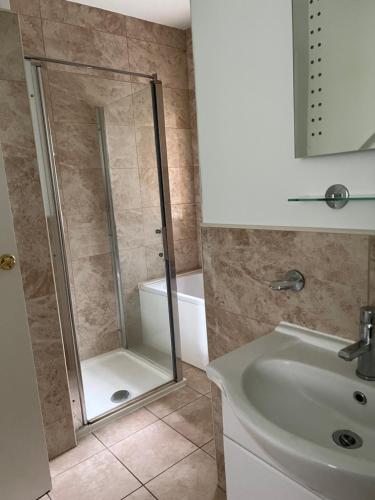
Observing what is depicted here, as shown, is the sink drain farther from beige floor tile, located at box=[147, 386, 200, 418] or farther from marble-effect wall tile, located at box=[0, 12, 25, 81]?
marble-effect wall tile, located at box=[0, 12, 25, 81]

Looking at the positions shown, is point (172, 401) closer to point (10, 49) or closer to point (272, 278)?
point (272, 278)

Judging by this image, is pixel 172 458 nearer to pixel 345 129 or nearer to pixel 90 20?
pixel 345 129

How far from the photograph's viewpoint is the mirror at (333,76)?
87 cm

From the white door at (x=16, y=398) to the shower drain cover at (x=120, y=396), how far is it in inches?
25.7

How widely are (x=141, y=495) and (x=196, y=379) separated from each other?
98 centimetres

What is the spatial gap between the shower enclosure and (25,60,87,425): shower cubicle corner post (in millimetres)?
109

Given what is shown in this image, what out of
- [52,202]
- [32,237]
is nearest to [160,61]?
[52,202]

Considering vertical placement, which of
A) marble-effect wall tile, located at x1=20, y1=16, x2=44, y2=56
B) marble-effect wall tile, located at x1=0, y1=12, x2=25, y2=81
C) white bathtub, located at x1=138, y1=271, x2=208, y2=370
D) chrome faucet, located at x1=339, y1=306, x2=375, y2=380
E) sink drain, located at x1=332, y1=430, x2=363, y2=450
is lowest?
white bathtub, located at x1=138, y1=271, x2=208, y2=370

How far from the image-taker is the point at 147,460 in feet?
5.87

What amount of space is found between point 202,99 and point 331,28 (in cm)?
51

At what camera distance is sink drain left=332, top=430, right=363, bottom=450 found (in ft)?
2.70

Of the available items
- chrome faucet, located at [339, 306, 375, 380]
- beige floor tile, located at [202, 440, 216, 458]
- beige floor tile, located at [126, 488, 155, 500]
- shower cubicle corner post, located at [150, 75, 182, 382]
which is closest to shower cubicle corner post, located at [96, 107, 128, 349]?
shower cubicle corner post, located at [150, 75, 182, 382]

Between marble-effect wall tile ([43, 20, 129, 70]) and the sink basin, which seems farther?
marble-effect wall tile ([43, 20, 129, 70])

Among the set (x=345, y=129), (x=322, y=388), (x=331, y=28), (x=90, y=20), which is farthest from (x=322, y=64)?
(x=90, y=20)
